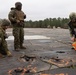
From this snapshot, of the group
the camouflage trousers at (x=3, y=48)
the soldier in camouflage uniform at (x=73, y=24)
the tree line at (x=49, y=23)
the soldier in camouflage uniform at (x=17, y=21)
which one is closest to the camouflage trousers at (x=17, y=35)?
the soldier in camouflage uniform at (x=17, y=21)

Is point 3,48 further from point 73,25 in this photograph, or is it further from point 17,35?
point 73,25

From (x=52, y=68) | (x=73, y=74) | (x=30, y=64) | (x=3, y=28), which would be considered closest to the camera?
(x=73, y=74)

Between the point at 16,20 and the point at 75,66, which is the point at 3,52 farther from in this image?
the point at 75,66

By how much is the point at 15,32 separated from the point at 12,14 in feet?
2.25

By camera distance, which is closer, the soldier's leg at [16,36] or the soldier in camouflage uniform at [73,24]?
the soldier's leg at [16,36]

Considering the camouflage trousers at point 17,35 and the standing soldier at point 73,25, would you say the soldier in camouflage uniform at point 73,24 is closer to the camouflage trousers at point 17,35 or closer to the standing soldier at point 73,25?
the standing soldier at point 73,25

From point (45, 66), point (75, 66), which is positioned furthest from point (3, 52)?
point (75, 66)

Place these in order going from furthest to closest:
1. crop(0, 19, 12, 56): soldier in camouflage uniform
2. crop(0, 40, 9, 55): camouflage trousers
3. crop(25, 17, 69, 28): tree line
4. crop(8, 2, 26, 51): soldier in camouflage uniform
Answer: crop(25, 17, 69, 28): tree line → crop(8, 2, 26, 51): soldier in camouflage uniform → crop(0, 40, 9, 55): camouflage trousers → crop(0, 19, 12, 56): soldier in camouflage uniform

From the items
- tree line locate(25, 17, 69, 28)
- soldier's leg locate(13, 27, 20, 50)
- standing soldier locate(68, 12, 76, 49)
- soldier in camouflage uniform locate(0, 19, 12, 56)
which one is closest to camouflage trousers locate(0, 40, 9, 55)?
soldier in camouflage uniform locate(0, 19, 12, 56)

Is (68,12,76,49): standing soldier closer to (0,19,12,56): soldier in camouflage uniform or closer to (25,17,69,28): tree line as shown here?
(0,19,12,56): soldier in camouflage uniform

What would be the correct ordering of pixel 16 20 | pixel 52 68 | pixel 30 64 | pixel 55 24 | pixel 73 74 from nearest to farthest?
pixel 73 74 → pixel 52 68 → pixel 30 64 → pixel 16 20 → pixel 55 24

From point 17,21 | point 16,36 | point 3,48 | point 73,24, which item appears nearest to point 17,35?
point 16,36

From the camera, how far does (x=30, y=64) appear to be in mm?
6242

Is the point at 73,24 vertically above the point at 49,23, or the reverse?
the point at 73,24
